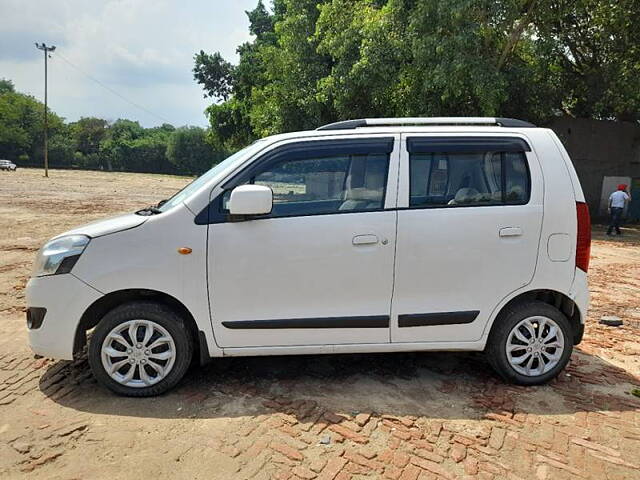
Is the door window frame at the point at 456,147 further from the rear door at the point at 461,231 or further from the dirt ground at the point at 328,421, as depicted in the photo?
the dirt ground at the point at 328,421

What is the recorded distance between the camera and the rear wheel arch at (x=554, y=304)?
3592 mm

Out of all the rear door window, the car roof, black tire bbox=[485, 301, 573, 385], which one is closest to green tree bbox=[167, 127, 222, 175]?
the car roof

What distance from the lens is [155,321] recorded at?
3.29m

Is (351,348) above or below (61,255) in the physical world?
below

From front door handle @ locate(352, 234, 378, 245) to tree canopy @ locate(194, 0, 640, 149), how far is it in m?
10.5

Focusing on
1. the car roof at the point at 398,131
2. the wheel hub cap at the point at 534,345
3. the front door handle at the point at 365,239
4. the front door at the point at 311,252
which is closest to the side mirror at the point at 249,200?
the front door at the point at 311,252

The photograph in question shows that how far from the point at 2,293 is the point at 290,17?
45.9ft

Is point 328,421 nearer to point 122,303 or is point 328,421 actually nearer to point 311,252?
point 311,252

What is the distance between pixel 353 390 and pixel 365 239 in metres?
1.18

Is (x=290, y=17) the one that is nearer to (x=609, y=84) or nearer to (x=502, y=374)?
(x=609, y=84)

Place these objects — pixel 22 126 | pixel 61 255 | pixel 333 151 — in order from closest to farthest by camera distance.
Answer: pixel 61 255, pixel 333 151, pixel 22 126

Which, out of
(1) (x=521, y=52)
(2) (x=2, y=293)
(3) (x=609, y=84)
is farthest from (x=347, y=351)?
(3) (x=609, y=84)

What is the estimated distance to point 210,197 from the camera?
332cm

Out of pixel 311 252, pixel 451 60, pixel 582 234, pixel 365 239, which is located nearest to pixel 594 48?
pixel 451 60
